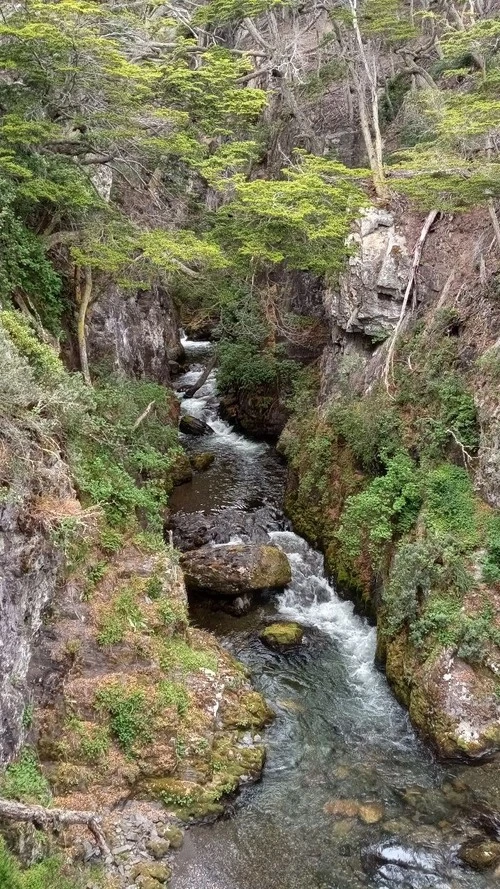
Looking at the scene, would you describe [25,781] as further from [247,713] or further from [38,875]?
[247,713]


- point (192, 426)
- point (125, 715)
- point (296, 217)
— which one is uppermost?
point (296, 217)

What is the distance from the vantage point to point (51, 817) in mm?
7133

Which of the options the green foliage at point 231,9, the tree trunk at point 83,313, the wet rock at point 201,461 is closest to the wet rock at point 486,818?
the tree trunk at point 83,313

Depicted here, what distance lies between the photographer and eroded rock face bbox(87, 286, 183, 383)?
18250mm

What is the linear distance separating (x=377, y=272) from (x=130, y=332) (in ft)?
29.1

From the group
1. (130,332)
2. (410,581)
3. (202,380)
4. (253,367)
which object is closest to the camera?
(410,581)

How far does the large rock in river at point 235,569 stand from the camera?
13914 millimetres

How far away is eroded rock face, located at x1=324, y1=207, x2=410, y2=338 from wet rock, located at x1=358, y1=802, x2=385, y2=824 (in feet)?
37.3

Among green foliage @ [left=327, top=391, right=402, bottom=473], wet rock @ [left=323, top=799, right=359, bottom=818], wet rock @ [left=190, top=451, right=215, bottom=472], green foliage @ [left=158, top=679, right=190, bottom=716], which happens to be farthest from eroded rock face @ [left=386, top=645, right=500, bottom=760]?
wet rock @ [left=190, top=451, right=215, bottom=472]

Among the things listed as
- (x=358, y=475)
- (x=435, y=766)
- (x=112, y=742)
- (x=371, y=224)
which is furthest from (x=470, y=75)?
(x=112, y=742)

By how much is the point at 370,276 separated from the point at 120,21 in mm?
8587

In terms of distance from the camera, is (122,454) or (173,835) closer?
(173,835)

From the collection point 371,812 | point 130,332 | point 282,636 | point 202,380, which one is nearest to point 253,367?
point 202,380

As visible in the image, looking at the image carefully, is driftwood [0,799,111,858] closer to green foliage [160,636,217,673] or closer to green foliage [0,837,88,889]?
green foliage [0,837,88,889]
